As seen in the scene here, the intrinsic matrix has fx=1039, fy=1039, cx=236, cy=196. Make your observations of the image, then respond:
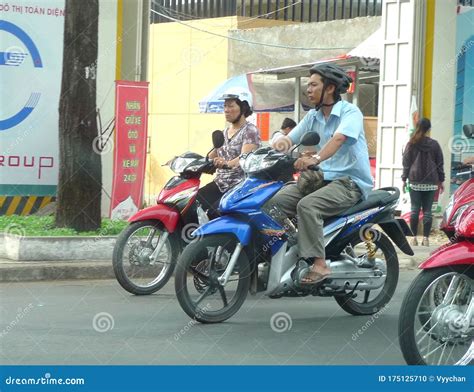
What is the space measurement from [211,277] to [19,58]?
278 inches

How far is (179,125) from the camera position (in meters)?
26.4

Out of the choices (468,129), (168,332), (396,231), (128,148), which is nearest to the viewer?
(468,129)

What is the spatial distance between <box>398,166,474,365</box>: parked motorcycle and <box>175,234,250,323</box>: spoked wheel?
202 centimetres

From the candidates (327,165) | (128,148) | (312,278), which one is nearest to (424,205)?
(128,148)

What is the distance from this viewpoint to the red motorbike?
873 centimetres

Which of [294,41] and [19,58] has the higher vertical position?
[294,41]

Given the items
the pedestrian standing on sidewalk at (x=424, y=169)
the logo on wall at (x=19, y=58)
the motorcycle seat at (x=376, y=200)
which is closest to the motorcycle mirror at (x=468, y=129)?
the motorcycle seat at (x=376, y=200)

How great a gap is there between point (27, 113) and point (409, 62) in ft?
18.5

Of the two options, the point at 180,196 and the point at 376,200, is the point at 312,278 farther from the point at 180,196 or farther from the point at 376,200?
the point at 180,196

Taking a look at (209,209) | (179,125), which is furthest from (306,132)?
(179,125)

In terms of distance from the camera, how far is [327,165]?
768 cm

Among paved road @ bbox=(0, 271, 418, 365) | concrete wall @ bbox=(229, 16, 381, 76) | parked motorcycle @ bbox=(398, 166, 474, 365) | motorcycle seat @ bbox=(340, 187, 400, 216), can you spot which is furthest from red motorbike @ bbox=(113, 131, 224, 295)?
concrete wall @ bbox=(229, 16, 381, 76)

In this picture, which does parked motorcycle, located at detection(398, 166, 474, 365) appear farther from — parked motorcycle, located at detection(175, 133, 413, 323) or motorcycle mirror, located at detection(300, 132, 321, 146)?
parked motorcycle, located at detection(175, 133, 413, 323)

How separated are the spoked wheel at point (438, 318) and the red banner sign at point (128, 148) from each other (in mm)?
6698
